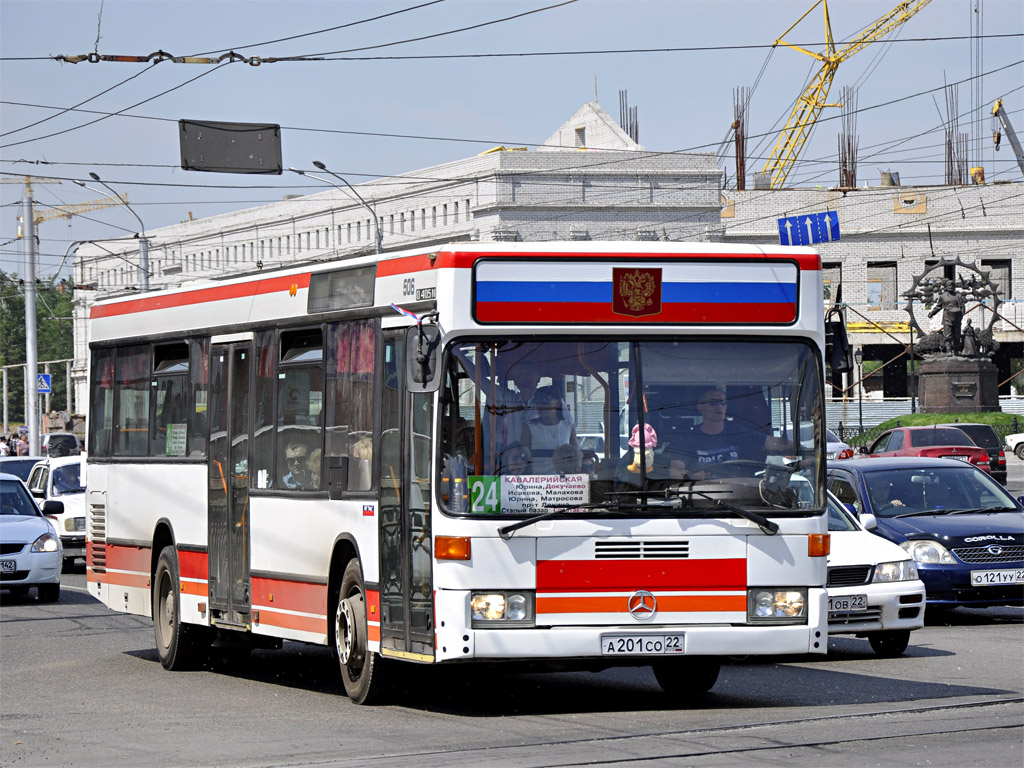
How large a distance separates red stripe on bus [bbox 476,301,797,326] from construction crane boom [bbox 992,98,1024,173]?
99192 millimetres

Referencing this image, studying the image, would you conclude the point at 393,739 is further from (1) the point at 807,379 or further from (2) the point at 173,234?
(2) the point at 173,234

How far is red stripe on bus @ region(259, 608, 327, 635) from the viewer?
11273mm

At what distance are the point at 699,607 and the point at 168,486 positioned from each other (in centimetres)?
552

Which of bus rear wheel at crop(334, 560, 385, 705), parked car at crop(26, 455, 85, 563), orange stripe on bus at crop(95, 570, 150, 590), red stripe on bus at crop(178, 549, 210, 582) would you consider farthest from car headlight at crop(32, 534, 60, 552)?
bus rear wheel at crop(334, 560, 385, 705)

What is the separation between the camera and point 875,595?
44.3ft

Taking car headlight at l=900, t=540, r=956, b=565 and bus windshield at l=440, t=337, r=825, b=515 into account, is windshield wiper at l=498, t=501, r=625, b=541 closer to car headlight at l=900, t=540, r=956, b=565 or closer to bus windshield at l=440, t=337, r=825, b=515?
bus windshield at l=440, t=337, r=825, b=515

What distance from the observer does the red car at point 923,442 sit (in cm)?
3462

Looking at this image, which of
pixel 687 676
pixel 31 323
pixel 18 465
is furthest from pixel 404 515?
pixel 31 323

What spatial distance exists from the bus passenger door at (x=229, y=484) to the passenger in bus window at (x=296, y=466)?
2.36ft

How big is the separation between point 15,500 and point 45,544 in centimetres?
175

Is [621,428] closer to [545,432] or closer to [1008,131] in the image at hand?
[545,432]

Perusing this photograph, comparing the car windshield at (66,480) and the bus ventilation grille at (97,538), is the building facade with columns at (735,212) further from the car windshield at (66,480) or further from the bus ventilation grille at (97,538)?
the bus ventilation grille at (97,538)

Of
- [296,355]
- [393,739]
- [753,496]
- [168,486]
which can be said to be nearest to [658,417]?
[753,496]

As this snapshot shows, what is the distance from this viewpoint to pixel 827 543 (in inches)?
393
